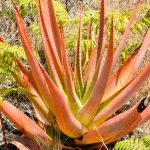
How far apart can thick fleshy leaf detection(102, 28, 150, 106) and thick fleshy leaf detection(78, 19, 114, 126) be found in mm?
160

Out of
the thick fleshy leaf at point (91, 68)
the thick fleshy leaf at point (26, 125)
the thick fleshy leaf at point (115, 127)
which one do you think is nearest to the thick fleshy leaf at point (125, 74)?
the thick fleshy leaf at point (91, 68)

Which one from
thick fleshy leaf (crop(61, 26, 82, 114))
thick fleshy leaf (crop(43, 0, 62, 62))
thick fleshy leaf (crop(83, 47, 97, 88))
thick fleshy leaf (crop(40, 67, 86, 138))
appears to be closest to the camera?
thick fleshy leaf (crop(40, 67, 86, 138))

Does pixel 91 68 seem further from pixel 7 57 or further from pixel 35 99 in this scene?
pixel 7 57

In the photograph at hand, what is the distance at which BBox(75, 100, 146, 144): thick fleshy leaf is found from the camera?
65.5 inches

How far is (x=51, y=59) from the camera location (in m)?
1.89

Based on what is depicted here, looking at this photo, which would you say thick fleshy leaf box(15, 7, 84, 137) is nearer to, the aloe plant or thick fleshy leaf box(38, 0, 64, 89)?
the aloe plant

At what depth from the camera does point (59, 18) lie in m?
2.30

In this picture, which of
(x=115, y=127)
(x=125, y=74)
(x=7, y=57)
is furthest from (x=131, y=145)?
(x=7, y=57)

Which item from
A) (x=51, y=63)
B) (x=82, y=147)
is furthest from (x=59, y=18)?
(x=82, y=147)

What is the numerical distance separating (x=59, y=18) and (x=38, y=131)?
762mm

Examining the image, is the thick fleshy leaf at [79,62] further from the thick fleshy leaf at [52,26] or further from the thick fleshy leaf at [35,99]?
the thick fleshy leaf at [35,99]

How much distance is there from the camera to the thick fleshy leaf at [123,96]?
1708mm

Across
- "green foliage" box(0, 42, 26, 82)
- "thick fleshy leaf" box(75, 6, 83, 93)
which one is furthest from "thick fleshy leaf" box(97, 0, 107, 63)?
"green foliage" box(0, 42, 26, 82)

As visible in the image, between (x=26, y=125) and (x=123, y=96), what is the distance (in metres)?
0.45
